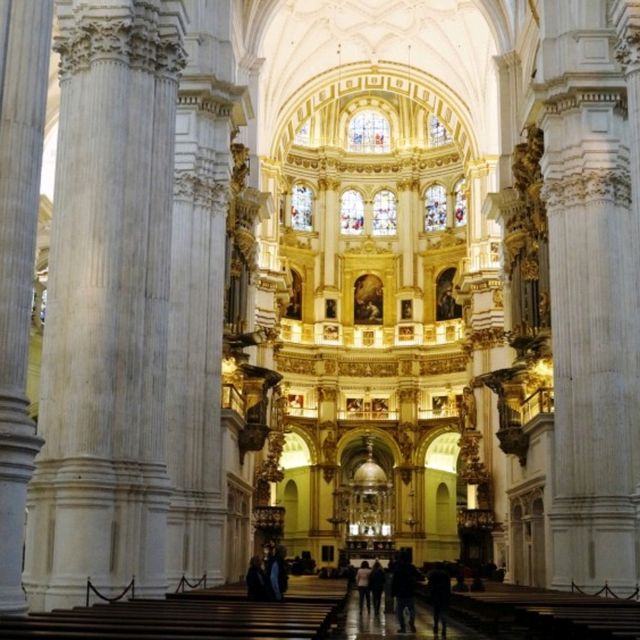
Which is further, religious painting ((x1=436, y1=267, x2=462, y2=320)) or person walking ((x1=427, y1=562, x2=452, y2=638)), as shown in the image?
religious painting ((x1=436, y1=267, x2=462, y2=320))

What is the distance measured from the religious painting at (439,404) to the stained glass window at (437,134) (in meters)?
11.3

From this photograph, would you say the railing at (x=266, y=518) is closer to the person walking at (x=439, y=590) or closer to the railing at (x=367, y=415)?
the railing at (x=367, y=415)

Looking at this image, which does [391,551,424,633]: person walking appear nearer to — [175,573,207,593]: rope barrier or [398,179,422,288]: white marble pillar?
[175,573,207,593]: rope barrier

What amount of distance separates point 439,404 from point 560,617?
34.9m

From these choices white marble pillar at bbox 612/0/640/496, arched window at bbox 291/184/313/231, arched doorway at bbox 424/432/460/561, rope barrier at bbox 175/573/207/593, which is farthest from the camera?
arched window at bbox 291/184/313/231

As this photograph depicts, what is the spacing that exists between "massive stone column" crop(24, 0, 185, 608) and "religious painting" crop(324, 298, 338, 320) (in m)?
32.9

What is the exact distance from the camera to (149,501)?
1468cm

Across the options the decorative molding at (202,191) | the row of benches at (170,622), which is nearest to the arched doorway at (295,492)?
the decorative molding at (202,191)

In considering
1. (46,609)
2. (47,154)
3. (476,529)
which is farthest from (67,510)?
(476,529)

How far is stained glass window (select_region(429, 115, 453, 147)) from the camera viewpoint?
49.1 meters

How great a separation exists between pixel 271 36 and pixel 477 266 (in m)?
11.6

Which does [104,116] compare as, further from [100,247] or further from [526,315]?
[526,315]

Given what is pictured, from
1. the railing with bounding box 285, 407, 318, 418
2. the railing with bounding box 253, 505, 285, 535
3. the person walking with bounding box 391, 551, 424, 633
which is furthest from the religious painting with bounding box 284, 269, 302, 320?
the person walking with bounding box 391, 551, 424, 633

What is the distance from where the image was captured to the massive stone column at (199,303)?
2197 centimetres
